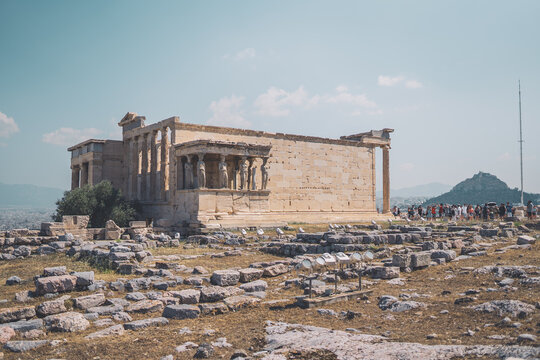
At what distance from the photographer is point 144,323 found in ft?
23.6

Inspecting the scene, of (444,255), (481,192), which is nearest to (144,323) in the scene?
(444,255)

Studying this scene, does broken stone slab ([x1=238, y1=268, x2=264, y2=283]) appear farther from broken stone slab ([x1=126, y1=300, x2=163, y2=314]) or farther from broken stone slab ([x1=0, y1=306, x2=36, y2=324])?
broken stone slab ([x1=0, y1=306, x2=36, y2=324])

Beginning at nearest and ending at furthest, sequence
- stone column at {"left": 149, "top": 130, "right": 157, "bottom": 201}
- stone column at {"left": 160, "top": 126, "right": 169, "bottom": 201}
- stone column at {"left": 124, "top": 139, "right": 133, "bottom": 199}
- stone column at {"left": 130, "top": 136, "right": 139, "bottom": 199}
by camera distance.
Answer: stone column at {"left": 160, "top": 126, "right": 169, "bottom": 201} < stone column at {"left": 149, "top": 130, "right": 157, "bottom": 201} < stone column at {"left": 130, "top": 136, "right": 139, "bottom": 199} < stone column at {"left": 124, "top": 139, "right": 133, "bottom": 199}

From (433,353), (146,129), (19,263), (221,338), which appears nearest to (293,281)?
(221,338)

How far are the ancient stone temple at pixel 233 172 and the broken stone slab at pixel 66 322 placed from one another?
15152 mm

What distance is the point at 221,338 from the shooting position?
652cm

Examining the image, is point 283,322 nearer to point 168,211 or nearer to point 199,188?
point 199,188

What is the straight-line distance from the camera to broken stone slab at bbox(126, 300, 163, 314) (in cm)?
805

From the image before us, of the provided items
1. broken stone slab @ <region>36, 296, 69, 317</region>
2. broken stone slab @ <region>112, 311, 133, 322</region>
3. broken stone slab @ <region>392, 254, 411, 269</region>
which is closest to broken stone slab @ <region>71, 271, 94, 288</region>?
broken stone slab @ <region>36, 296, 69, 317</region>

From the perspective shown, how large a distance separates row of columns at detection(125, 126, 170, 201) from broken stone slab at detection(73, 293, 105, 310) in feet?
61.2

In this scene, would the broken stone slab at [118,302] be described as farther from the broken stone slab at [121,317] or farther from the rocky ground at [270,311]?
the broken stone slab at [121,317]

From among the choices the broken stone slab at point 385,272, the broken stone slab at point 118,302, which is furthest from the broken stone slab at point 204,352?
the broken stone slab at point 385,272

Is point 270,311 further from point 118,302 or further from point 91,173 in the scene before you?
point 91,173

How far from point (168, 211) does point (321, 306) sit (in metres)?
19.0
